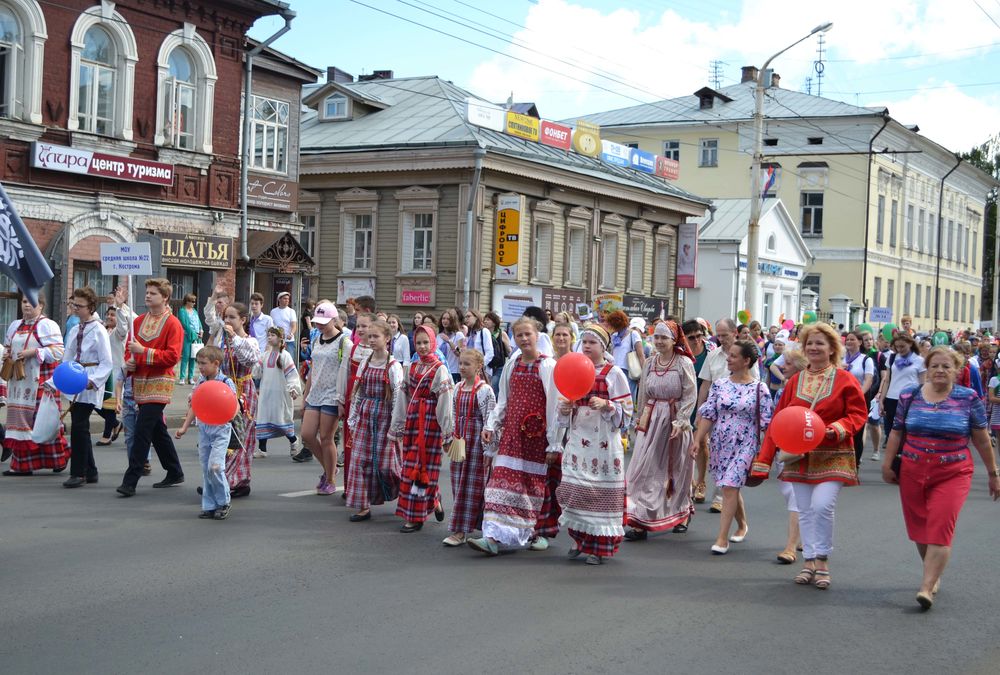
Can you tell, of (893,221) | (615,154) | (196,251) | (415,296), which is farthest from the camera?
(893,221)

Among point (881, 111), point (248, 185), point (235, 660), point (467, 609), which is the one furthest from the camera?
point (881, 111)

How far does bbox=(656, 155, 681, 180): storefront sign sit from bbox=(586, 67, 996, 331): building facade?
41.0 ft

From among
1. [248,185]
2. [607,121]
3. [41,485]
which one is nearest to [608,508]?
[41,485]

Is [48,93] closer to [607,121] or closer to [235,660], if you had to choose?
[235,660]

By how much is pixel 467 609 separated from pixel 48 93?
1798 cm

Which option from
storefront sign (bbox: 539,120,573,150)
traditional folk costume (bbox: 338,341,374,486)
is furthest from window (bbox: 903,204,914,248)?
traditional folk costume (bbox: 338,341,374,486)

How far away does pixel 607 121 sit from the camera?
61.5 meters

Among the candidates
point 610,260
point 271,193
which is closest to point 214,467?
point 271,193

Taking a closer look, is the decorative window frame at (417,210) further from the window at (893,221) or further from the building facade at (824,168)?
the window at (893,221)

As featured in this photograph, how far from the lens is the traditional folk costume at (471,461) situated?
27.9 feet

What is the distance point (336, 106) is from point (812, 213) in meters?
29.3

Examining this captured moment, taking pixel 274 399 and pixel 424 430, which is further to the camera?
pixel 274 399

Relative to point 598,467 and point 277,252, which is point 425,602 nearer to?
point 598,467

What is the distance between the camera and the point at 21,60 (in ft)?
68.3
